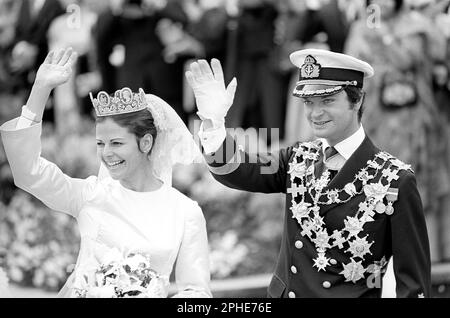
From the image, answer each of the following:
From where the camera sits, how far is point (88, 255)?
2660 millimetres

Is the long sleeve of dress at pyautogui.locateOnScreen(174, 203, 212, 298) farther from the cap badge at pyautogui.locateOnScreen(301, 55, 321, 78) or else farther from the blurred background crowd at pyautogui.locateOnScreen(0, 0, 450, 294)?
the blurred background crowd at pyautogui.locateOnScreen(0, 0, 450, 294)

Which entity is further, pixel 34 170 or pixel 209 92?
pixel 209 92

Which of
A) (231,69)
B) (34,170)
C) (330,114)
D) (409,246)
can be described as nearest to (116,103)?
(34,170)

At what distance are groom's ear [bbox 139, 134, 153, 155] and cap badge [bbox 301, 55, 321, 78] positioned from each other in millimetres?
584

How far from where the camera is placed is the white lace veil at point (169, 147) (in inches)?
113

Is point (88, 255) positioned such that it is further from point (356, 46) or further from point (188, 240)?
point (356, 46)

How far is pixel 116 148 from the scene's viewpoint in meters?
2.68

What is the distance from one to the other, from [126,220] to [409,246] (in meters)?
0.94

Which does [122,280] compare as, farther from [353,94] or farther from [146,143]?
[353,94]

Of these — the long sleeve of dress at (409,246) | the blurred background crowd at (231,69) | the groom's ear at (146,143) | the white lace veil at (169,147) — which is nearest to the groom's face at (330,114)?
the long sleeve of dress at (409,246)

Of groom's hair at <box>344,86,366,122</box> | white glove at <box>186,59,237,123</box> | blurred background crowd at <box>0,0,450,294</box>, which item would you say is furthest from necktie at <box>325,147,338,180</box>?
blurred background crowd at <box>0,0,450,294</box>
